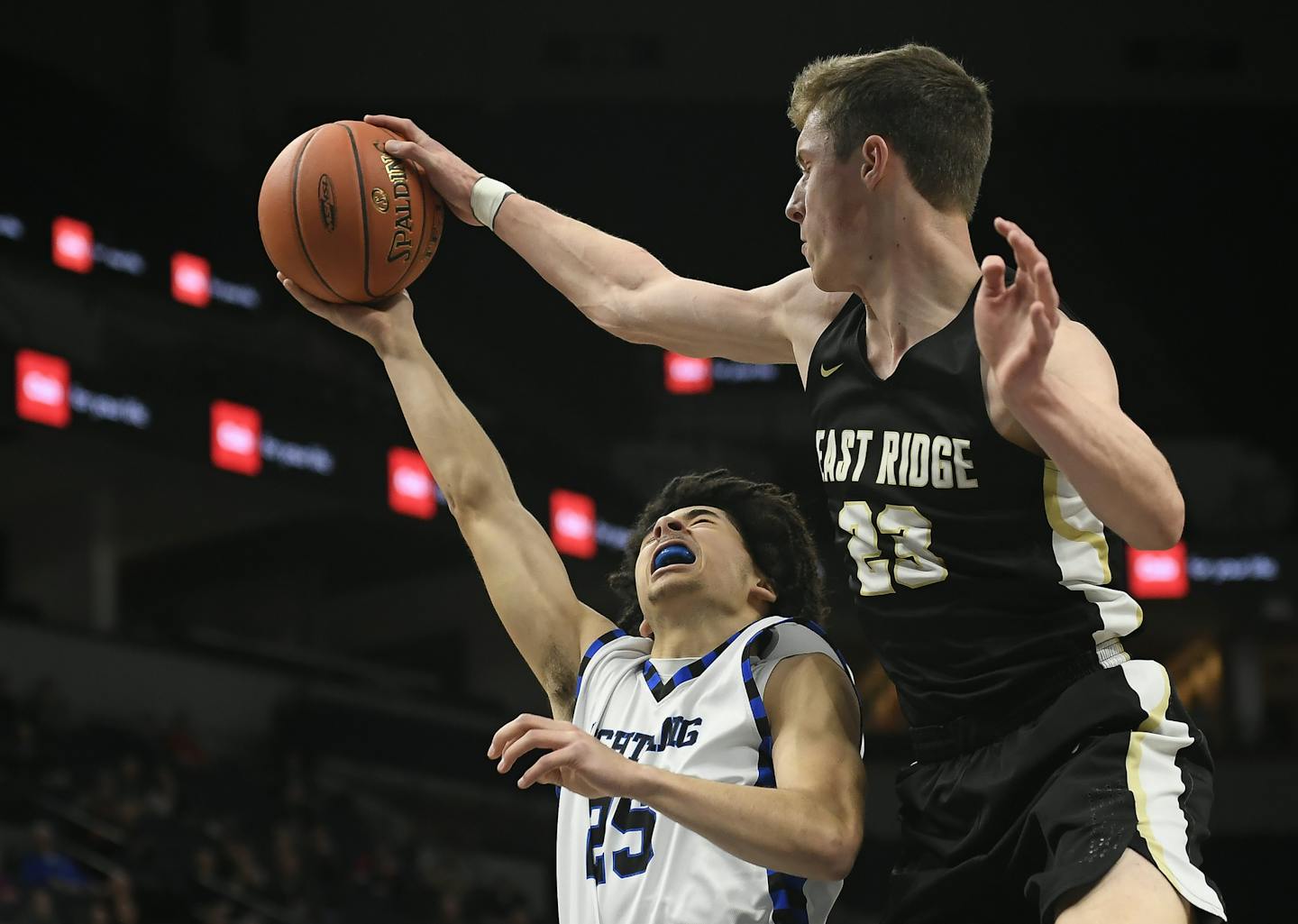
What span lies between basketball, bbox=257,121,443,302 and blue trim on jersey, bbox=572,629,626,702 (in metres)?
0.86

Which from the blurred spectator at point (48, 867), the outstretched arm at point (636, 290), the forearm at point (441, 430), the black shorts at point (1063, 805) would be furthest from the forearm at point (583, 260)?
the blurred spectator at point (48, 867)

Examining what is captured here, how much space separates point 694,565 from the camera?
3.40 meters

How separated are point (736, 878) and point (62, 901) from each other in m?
8.10

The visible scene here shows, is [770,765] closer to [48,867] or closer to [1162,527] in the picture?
[1162,527]

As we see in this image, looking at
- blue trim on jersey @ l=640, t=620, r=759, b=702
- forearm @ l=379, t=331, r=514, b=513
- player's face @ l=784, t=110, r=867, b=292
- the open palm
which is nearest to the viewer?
the open palm

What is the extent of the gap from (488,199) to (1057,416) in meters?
1.62

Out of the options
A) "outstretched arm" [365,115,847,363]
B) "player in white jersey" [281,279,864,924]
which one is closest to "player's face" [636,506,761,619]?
"player in white jersey" [281,279,864,924]

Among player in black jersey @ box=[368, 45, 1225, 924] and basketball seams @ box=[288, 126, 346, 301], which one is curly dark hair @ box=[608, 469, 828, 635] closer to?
player in black jersey @ box=[368, 45, 1225, 924]

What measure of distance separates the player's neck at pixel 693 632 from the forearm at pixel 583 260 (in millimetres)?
570

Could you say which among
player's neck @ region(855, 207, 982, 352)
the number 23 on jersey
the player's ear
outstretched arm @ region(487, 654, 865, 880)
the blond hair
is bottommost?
outstretched arm @ region(487, 654, 865, 880)

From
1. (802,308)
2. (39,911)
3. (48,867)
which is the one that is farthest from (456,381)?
(802,308)

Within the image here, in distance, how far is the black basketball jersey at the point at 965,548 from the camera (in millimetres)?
2619

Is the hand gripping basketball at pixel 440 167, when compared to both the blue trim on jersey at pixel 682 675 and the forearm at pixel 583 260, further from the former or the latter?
the blue trim on jersey at pixel 682 675

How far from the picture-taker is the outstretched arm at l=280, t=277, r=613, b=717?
12.0 ft
